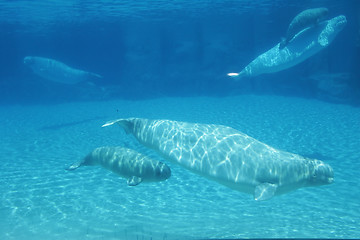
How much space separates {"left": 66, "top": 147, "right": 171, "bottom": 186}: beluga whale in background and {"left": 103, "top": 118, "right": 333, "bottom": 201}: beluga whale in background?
478mm

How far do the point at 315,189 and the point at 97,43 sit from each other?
53.6 meters

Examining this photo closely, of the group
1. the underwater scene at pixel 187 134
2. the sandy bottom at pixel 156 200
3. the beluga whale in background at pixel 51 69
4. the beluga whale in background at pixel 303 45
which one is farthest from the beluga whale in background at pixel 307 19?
the beluga whale in background at pixel 51 69

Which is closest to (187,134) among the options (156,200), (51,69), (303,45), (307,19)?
(156,200)

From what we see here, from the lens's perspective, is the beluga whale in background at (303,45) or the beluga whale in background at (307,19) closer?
the beluga whale in background at (307,19)

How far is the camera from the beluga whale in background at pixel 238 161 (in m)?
5.94

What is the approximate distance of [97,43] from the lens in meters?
54.5

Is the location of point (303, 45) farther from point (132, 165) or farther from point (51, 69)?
point (51, 69)

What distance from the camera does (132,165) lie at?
6840 millimetres

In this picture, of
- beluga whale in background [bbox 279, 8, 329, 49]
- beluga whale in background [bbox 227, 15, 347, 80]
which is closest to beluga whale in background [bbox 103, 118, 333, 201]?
beluga whale in background [bbox 227, 15, 347, 80]

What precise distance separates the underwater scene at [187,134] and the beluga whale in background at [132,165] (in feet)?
0.11

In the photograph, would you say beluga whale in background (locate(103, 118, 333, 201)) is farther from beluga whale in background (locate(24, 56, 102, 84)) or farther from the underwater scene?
beluga whale in background (locate(24, 56, 102, 84))

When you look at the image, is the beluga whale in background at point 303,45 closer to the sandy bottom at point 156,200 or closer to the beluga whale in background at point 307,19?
the beluga whale in background at point 307,19

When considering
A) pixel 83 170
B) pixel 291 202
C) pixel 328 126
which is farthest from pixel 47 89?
pixel 291 202

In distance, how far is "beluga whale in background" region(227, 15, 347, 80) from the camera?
11078 mm
